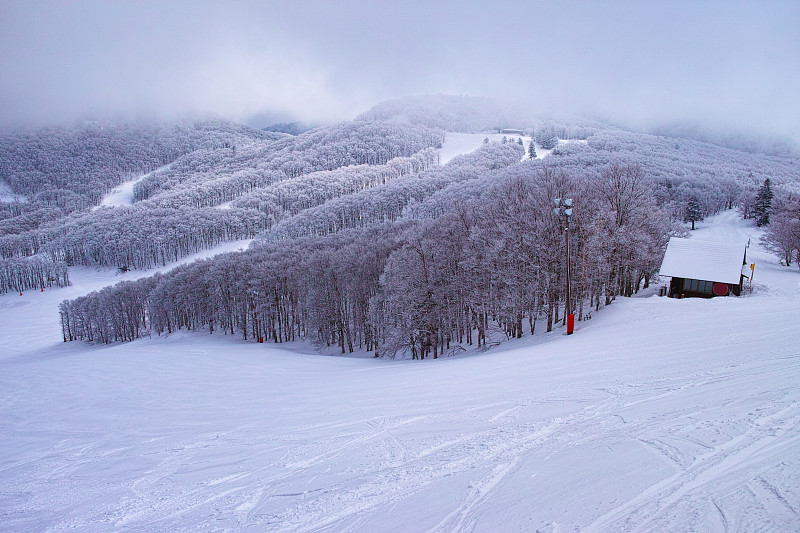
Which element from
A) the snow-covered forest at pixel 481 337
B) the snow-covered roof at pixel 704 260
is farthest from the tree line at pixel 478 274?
the snow-covered roof at pixel 704 260

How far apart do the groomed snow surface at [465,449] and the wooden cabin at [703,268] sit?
15737mm

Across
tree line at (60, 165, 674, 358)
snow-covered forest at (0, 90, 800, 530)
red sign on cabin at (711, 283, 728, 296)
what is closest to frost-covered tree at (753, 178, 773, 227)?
snow-covered forest at (0, 90, 800, 530)

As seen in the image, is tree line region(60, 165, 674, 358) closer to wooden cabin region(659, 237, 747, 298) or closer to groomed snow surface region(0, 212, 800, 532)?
wooden cabin region(659, 237, 747, 298)

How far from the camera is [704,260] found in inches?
1179

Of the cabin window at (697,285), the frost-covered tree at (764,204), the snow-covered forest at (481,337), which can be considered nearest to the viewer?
the snow-covered forest at (481,337)

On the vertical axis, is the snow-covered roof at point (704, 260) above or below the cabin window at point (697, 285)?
above

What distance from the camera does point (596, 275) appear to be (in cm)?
2583

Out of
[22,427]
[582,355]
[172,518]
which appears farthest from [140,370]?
[582,355]

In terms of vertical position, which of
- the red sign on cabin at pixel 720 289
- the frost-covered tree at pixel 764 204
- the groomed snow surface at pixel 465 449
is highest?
the frost-covered tree at pixel 764 204

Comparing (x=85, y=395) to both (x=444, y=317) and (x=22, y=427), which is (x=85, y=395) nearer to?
(x=22, y=427)

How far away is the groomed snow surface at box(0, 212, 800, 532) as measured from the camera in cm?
495

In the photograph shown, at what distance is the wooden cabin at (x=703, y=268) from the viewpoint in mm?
28703

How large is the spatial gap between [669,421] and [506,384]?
15.8 ft

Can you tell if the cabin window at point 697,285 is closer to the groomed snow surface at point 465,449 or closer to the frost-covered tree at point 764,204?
the groomed snow surface at point 465,449
